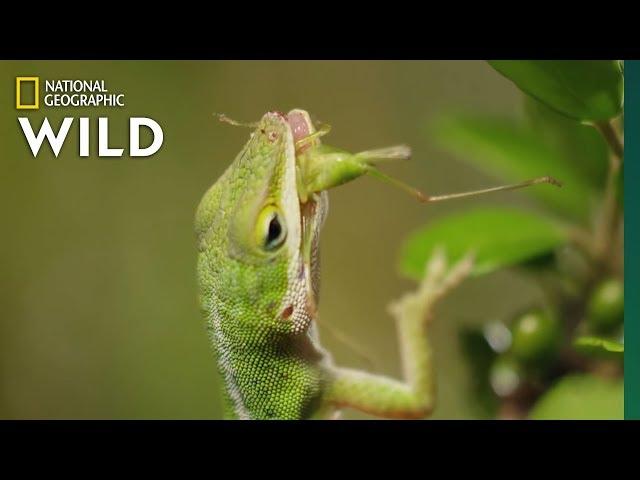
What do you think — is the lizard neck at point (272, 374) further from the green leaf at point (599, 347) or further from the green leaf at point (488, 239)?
the green leaf at point (599, 347)

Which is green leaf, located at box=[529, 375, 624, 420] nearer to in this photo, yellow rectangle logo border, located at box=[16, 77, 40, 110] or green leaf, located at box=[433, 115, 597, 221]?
green leaf, located at box=[433, 115, 597, 221]

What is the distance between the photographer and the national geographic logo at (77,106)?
5.65 feet

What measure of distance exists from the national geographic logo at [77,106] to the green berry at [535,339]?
99 centimetres

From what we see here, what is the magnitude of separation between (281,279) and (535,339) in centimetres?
48

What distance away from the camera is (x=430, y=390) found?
1.64 meters

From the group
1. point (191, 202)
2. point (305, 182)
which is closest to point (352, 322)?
point (191, 202)

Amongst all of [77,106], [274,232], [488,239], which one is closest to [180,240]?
[77,106]

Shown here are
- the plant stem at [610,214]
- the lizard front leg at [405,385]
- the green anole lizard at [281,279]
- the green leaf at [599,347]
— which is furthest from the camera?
the lizard front leg at [405,385]

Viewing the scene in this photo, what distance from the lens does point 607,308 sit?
1197 millimetres

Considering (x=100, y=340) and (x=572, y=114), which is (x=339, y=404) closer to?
(x=572, y=114)

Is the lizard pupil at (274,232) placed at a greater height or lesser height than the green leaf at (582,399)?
greater

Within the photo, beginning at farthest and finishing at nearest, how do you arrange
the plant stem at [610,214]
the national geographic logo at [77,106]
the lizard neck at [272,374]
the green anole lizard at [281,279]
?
the national geographic logo at [77,106], the lizard neck at [272,374], the green anole lizard at [281,279], the plant stem at [610,214]

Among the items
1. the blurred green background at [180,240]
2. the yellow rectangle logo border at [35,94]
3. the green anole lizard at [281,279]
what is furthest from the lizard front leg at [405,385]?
the yellow rectangle logo border at [35,94]

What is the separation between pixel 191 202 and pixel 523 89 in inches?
59.1
